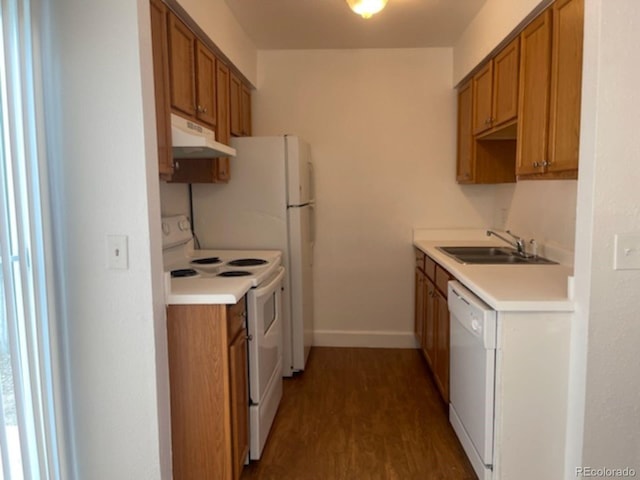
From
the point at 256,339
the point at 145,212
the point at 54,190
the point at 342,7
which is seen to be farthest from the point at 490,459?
the point at 342,7

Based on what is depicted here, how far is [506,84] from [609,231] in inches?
55.9

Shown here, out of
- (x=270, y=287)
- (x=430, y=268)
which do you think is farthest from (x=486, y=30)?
(x=270, y=287)

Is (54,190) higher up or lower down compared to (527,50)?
→ lower down

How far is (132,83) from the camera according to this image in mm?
1519

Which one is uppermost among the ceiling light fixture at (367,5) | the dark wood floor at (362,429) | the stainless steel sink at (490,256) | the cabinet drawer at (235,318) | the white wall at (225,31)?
the white wall at (225,31)

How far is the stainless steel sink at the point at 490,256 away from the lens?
267 centimetres

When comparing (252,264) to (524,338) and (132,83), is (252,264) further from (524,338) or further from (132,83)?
(524,338)

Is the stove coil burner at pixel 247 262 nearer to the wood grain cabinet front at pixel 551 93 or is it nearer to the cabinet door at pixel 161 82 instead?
the cabinet door at pixel 161 82

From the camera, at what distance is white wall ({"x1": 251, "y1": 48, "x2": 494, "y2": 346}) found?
12.2 ft

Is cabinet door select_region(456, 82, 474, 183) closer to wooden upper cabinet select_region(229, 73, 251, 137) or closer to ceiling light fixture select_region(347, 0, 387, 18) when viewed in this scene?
ceiling light fixture select_region(347, 0, 387, 18)

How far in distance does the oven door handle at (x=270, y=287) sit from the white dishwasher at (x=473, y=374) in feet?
3.04

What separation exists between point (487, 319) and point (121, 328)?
136 cm

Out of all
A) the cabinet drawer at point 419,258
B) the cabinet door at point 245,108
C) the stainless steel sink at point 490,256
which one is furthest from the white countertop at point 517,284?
the cabinet door at point 245,108

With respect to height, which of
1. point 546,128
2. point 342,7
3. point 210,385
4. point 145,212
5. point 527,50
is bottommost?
point 210,385
